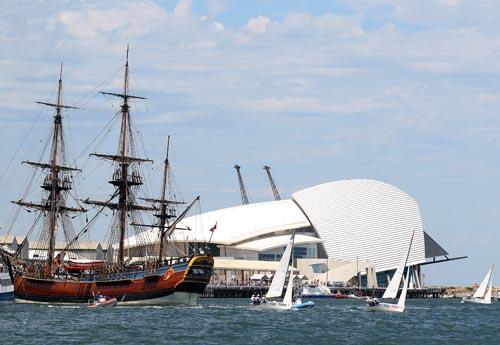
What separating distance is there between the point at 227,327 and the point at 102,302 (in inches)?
1184

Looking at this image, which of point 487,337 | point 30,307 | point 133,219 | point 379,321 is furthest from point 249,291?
point 487,337

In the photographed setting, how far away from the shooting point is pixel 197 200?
121625 mm

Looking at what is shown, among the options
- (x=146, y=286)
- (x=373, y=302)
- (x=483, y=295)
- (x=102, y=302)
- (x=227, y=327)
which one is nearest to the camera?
(x=227, y=327)

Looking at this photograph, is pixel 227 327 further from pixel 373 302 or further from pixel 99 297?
pixel 373 302

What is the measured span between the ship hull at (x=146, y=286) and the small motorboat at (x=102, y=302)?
1.63 meters

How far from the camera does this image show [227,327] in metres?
86.4

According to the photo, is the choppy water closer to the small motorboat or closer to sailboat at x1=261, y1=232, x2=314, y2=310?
the small motorboat

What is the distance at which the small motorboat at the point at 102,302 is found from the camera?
113 metres

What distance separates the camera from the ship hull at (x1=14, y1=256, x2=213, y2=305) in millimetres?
114688

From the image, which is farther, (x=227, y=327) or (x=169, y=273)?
(x=169, y=273)

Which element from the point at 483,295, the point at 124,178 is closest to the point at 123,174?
the point at 124,178

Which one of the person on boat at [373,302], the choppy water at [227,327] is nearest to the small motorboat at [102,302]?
the choppy water at [227,327]

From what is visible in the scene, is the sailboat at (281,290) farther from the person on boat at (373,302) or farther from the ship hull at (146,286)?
the person on boat at (373,302)

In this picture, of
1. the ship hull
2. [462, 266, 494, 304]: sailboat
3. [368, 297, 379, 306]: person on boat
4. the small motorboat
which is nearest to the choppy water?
the small motorboat
